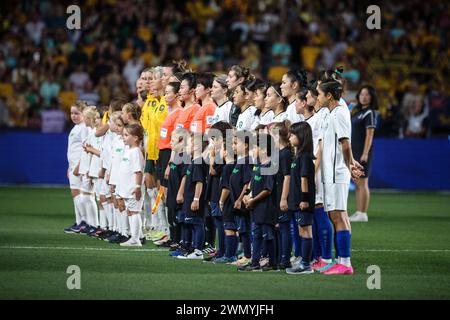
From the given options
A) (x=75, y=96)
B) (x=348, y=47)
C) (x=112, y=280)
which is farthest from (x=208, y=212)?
(x=348, y=47)

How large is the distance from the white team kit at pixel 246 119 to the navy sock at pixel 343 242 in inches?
78.6

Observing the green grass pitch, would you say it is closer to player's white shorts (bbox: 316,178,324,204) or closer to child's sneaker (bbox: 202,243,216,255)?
child's sneaker (bbox: 202,243,216,255)

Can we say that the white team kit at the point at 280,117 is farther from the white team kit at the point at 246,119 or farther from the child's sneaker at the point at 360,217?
the child's sneaker at the point at 360,217

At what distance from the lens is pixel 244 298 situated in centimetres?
1019

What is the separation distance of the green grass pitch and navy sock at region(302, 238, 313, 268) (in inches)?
10.0

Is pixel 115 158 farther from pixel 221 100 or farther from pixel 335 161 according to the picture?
pixel 335 161

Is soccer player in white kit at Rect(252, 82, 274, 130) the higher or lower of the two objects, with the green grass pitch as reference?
higher

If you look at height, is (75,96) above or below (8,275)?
above

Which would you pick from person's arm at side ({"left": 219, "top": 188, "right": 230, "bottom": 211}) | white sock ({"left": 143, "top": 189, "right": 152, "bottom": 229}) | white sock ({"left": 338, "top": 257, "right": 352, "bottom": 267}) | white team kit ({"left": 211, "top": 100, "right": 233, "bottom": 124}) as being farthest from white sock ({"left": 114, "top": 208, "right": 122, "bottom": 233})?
white sock ({"left": 338, "top": 257, "right": 352, "bottom": 267})

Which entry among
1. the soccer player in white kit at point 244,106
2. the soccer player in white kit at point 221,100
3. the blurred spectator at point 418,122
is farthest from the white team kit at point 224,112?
the blurred spectator at point 418,122

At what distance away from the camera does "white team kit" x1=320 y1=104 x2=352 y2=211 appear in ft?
39.4
